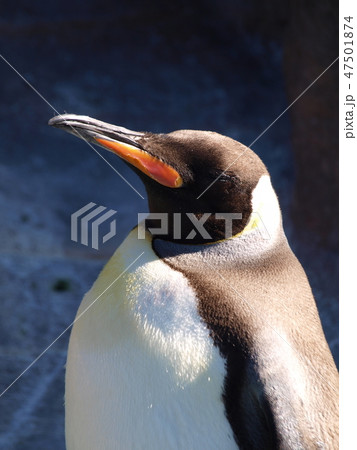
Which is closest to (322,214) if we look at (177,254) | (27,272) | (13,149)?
(27,272)

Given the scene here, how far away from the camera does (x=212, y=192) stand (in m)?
1.17

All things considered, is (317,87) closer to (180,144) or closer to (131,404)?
(180,144)

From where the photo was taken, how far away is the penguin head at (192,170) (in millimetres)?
1166

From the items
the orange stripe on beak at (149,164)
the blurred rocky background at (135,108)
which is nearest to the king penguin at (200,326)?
the orange stripe on beak at (149,164)

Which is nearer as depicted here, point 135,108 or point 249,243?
point 249,243

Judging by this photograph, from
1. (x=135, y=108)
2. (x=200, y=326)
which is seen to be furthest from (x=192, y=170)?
(x=135, y=108)

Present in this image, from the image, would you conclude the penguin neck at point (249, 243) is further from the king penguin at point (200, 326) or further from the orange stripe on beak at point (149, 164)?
the orange stripe on beak at point (149, 164)

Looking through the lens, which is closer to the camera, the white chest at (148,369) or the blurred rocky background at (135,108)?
the white chest at (148,369)

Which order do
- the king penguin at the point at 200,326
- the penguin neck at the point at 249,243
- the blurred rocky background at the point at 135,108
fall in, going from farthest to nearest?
the blurred rocky background at the point at 135,108 → the penguin neck at the point at 249,243 → the king penguin at the point at 200,326

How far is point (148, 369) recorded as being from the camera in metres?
1.13

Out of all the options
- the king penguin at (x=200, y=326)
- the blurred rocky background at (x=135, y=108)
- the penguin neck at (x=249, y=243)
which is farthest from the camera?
the blurred rocky background at (x=135, y=108)

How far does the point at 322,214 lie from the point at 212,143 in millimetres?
1871

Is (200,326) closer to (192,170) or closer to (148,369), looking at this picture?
(148,369)

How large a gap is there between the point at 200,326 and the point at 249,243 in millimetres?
198
